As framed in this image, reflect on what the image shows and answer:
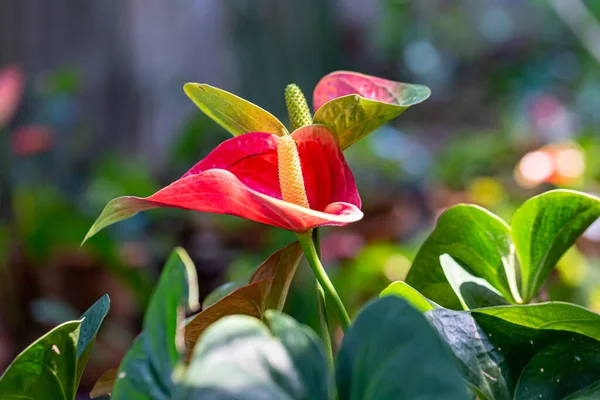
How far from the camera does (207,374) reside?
0.14m

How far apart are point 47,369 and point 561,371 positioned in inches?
7.5

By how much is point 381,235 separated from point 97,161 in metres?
1.20

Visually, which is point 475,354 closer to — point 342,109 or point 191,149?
point 342,109

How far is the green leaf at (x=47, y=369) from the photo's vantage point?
0.23 metres

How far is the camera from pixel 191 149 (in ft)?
6.25

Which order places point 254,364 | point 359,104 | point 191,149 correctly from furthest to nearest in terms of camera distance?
point 191,149 < point 359,104 < point 254,364

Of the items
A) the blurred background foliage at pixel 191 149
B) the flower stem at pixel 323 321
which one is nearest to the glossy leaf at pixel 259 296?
the flower stem at pixel 323 321

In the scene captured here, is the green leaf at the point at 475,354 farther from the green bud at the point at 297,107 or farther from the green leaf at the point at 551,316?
the green bud at the point at 297,107

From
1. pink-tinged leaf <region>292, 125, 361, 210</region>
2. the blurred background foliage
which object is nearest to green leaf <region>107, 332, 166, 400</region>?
pink-tinged leaf <region>292, 125, 361, 210</region>

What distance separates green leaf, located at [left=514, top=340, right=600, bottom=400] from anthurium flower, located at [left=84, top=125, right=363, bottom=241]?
0.09 meters

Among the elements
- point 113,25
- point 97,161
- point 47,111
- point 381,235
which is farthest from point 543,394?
point 113,25

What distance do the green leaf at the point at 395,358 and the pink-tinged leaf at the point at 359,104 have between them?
0.11m

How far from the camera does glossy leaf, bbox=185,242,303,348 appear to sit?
0.26 m

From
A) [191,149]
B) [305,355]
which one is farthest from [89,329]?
[191,149]
